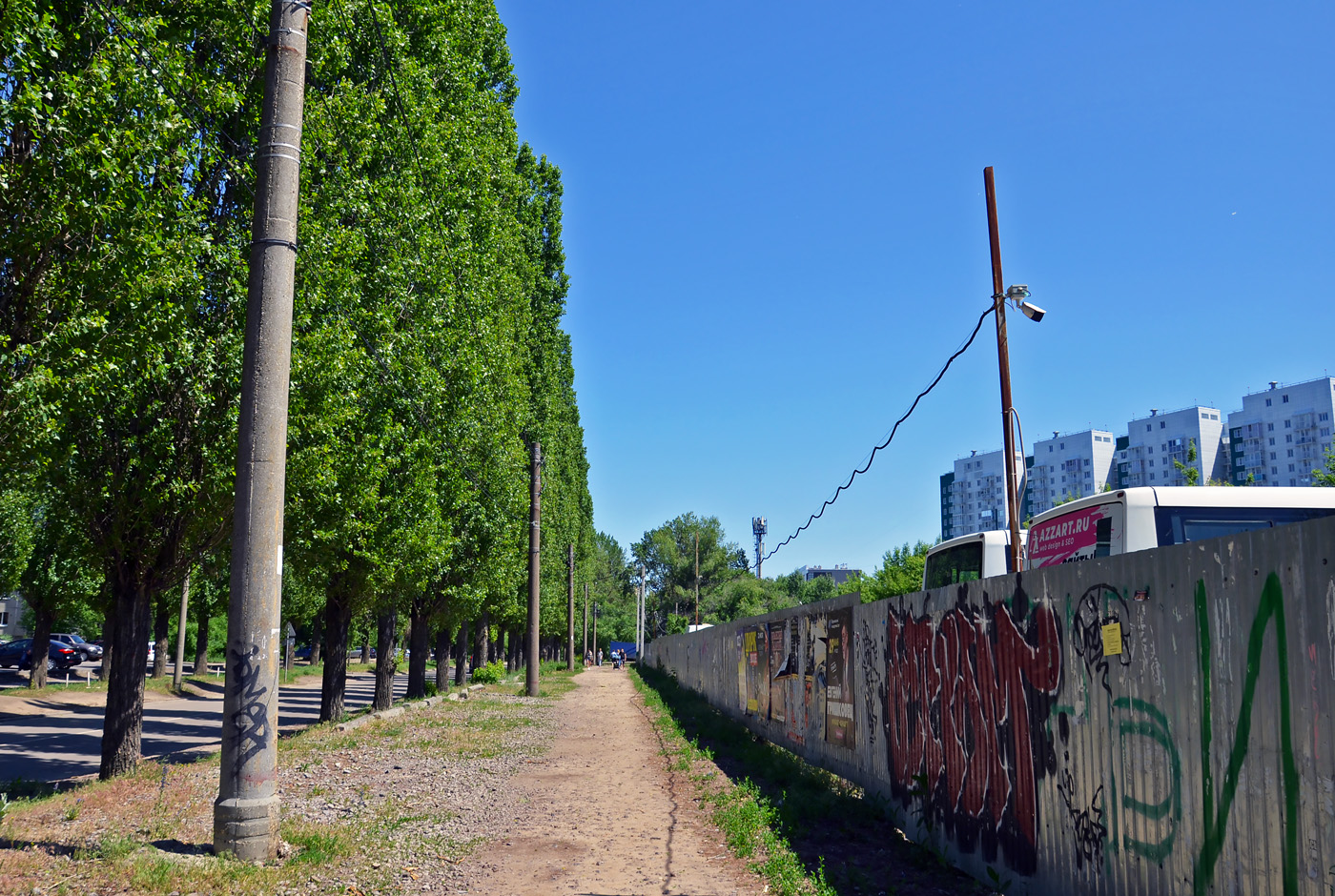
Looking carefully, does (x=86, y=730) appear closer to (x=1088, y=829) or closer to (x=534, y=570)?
(x=534, y=570)

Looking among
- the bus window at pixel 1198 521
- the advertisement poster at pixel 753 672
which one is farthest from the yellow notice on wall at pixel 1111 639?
the advertisement poster at pixel 753 672

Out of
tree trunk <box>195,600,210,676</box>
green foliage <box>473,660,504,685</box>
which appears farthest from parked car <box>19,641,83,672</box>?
green foliage <box>473,660,504,685</box>

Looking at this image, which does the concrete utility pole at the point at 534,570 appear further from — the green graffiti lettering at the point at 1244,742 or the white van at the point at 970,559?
the green graffiti lettering at the point at 1244,742

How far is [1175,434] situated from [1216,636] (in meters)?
136

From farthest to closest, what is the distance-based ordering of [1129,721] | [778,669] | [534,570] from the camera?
[534,570] < [778,669] < [1129,721]

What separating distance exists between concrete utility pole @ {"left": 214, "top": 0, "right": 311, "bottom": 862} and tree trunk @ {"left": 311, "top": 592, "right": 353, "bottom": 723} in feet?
37.9

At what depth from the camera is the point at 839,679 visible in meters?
11.3

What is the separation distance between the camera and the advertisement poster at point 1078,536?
9648 millimetres

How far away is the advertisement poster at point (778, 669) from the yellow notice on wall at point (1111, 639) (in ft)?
29.3

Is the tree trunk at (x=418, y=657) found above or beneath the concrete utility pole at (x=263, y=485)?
beneath

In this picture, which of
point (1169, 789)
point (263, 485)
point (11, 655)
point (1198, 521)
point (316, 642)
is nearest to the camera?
point (1169, 789)

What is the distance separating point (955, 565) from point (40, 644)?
101ft

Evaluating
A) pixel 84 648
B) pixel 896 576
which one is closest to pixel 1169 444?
pixel 896 576

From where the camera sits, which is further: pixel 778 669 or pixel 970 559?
pixel 778 669
